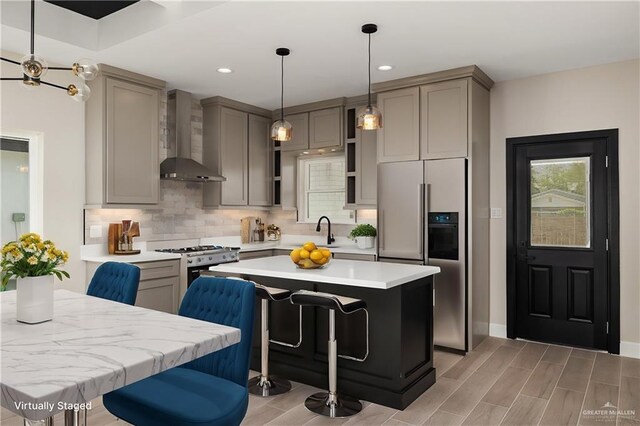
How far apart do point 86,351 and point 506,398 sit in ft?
9.03

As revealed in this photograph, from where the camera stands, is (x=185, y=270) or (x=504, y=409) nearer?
(x=504, y=409)

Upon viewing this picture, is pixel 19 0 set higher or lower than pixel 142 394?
higher

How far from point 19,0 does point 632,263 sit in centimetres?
546

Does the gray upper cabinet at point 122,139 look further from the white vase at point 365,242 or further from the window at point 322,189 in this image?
the white vase at point 365,242

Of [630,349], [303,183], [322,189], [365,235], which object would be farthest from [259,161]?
[630,349]

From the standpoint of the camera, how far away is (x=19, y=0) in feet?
11.0

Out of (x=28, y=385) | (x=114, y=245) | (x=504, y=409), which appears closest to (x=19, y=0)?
(x=114, y=245)

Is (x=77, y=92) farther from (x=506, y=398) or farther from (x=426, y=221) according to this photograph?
(x=506, y=398)

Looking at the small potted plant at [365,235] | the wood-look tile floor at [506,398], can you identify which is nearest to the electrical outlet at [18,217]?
the wood-look tile floor at [506,398]

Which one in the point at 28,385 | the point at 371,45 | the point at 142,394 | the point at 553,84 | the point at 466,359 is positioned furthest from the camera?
the point at 553,84

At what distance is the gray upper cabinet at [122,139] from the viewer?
4203 millimetres

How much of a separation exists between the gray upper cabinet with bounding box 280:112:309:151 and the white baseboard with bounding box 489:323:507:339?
3008 millimetres

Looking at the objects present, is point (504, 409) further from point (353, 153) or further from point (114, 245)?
point (114, 245)

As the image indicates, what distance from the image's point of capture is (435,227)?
431cm
